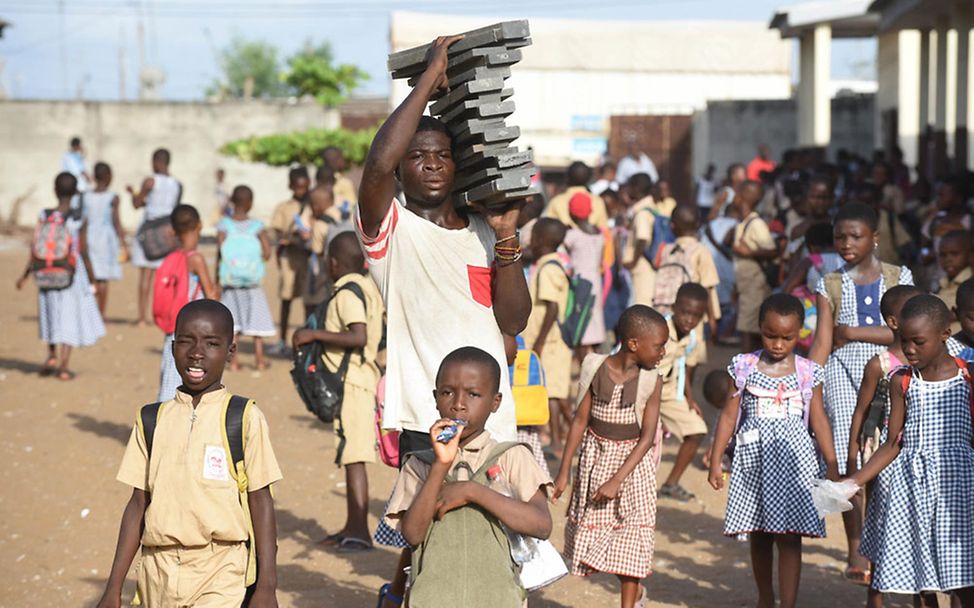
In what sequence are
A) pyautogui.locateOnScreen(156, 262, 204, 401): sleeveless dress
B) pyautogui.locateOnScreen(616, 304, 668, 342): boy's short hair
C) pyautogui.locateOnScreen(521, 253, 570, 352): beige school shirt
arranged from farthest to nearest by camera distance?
pyautogui.locateOnScreen(521, 253, 570, 352): beige school shirt → pyautogui.locateOnScreen(156, 262, 204, 401): sleeveless dress → pyautogui.locateOnScreen(616, 304, 668, 342): boy's short hair

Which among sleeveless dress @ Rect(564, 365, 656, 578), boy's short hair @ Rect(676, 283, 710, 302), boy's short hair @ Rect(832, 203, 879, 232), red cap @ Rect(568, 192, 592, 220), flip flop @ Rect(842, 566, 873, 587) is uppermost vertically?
red cap @ Rect(568, 192, 592, 220)

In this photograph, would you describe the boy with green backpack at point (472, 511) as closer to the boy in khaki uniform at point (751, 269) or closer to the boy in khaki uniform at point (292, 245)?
the boy in khaki uniform at point (751, 269)

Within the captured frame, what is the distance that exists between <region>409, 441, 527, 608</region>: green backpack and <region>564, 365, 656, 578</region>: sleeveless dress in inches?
79.1

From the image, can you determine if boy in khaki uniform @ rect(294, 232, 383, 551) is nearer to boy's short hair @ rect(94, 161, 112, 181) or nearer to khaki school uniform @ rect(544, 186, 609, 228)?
khaki school uniform @ rect(544, 186, 609, 228)

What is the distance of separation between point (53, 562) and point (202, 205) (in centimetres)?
2593

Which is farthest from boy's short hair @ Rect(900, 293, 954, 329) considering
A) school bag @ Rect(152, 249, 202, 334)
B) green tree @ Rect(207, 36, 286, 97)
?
green tree @ Rect(207, 36, 286, 97)

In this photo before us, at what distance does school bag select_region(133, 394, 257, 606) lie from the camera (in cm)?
423

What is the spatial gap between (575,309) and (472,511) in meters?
5.90

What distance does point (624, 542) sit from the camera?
5945 mm

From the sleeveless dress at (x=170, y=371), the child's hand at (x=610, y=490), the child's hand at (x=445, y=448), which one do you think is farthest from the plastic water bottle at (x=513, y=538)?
the sleeveless dress at (x=170, y=371)

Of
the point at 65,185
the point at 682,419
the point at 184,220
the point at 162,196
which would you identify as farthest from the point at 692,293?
the point at 162,196

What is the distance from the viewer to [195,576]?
4.20 metres

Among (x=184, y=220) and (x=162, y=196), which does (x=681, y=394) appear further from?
(x=162, y=196)

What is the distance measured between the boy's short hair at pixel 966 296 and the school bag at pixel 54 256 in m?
8.60
